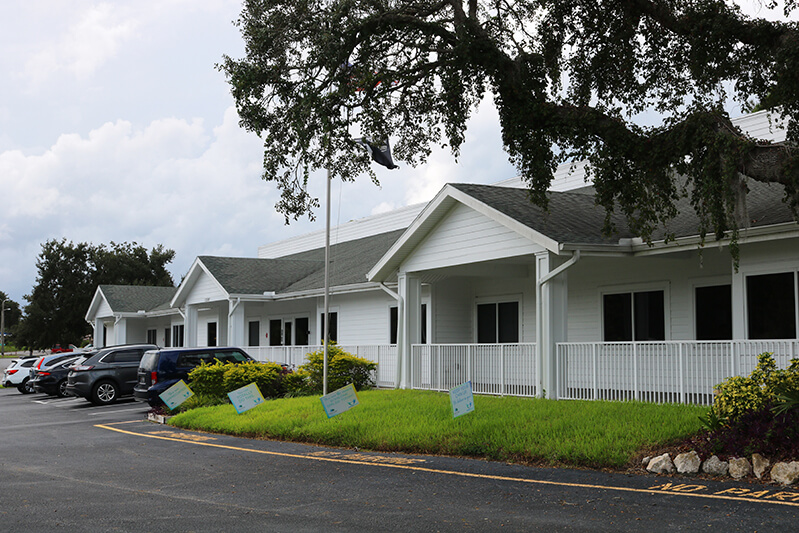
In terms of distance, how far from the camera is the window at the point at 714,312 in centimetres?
1662

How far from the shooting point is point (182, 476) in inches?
433

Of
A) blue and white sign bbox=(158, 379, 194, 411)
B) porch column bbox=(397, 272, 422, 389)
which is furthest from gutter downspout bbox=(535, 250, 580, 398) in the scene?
blue and white sign bbox=(158, 379, 194, 411)

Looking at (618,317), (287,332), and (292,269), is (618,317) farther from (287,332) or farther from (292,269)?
(292,269)

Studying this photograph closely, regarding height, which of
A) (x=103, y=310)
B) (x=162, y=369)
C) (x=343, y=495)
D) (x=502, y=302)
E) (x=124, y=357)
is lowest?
(x=343, y=495)

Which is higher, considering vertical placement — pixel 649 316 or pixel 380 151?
pixel 380 151

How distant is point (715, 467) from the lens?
10.0 metres

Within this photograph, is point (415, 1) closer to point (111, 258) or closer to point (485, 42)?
point (485, 42)

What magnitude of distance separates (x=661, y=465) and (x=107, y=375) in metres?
19.4

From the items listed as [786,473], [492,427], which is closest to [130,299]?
[492,427]

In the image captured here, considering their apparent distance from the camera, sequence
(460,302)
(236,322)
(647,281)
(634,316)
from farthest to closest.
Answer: (236,322) → (460,302) → (634,316) → (647,281)

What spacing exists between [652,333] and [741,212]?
Answer: 6.94 metres

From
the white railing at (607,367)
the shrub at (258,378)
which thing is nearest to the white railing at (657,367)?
the white railing at (607,367)

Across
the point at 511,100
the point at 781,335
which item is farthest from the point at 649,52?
the point at 781,335

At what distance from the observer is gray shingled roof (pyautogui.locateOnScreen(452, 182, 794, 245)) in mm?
14891
